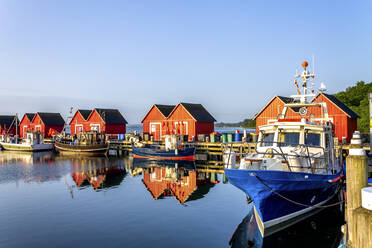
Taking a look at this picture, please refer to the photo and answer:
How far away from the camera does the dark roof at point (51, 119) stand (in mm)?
70600

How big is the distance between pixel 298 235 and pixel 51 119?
68.2 meters

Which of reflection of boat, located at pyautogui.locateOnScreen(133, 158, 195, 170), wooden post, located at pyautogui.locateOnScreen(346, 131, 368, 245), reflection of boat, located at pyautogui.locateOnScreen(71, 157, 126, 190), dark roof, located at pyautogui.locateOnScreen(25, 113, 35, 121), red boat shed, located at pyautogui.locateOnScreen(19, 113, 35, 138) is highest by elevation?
dark roof, located at pyautogui.locateOnScreen(25, 113, 35, 121)

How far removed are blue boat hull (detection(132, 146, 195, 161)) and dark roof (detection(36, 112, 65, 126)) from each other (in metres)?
35.3

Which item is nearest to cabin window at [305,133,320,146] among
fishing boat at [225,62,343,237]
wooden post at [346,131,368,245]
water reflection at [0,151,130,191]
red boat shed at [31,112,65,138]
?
fishing boat at [225,62,343,237]

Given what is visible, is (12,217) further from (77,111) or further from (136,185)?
(77,111)

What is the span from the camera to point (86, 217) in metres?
16.8

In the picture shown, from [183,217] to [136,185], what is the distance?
9766 millimetres

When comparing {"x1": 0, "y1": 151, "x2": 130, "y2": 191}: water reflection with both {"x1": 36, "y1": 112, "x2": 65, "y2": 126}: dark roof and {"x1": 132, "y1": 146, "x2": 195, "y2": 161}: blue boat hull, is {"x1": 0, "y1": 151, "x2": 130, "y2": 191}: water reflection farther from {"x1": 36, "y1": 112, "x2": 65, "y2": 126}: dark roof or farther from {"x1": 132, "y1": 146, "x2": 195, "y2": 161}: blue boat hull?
{"x1": 36, "y1": 112, "x2": 65, "y2": 126}: dark roof

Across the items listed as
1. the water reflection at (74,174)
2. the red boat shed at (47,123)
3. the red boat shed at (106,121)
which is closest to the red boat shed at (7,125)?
the red boat shed at (47,123)

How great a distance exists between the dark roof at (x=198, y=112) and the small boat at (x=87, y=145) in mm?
13565

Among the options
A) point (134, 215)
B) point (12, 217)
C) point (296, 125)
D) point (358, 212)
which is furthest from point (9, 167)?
point (358, 212)

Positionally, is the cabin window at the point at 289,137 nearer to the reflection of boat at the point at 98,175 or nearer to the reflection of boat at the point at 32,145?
the reflection of boat at the point at 98,175

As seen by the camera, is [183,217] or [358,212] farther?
[183,217]

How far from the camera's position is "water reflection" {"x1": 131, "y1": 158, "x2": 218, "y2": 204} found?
22105 millimetres
